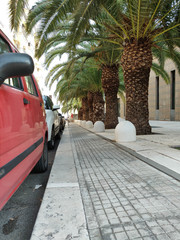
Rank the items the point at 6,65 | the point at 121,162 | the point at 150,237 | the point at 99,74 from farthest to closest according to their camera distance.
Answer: the point at 99,74 < the point at 121,162 < the point at 150,237 < the point at 6,65

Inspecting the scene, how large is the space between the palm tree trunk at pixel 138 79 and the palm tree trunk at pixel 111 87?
163 inches

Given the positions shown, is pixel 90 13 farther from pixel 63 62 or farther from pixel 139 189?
pixel 63 62

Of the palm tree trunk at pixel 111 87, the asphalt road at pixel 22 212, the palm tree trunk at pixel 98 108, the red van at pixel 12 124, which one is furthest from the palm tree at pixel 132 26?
the palm tree trunk at pixel 98 108

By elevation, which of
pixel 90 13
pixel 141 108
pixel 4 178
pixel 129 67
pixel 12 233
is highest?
pixel 90 13

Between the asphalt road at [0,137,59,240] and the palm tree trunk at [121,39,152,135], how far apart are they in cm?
665

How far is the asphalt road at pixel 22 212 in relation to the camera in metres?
2.17

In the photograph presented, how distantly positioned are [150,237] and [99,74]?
15.3 m

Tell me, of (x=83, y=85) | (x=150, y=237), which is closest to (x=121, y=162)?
(x=150, y=237)

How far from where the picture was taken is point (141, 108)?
959cm

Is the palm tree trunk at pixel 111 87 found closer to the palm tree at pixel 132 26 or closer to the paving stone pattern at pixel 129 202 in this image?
the palm tree at pixel 132 26

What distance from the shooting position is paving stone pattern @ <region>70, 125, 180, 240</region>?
2.01m

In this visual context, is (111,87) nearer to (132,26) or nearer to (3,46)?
(132,26)

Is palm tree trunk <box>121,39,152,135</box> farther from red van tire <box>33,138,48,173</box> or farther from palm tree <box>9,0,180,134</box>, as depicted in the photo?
red van tire <box>33,138,48,173</box>

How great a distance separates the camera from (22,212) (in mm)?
2629
